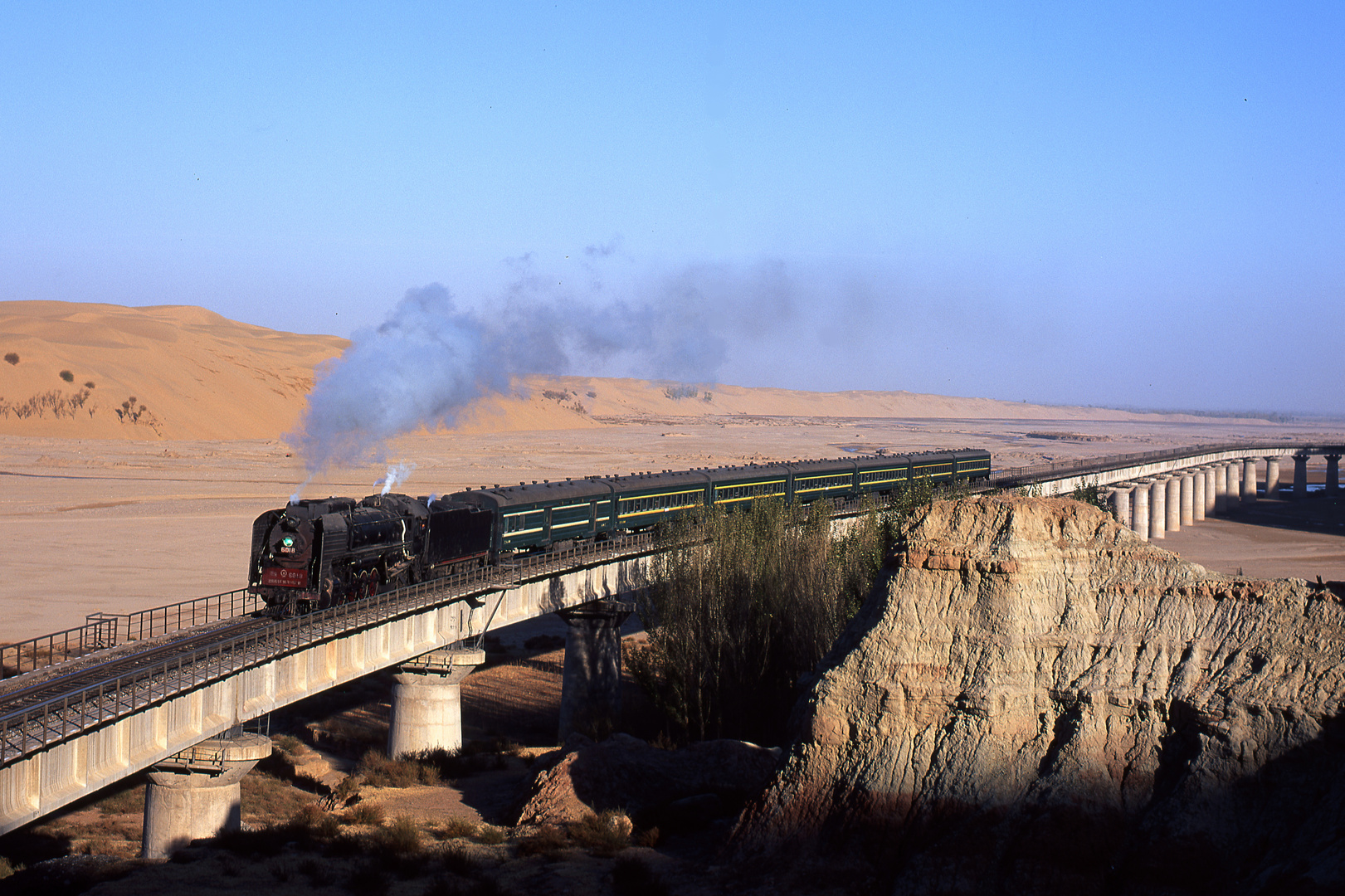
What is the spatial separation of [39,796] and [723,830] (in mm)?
12202

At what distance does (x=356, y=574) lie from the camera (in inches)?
1168

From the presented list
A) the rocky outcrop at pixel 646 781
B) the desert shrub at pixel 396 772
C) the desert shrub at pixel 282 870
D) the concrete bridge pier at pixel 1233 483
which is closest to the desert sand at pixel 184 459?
the desert shrub at pixel 396 772

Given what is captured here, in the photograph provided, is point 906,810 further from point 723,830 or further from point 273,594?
point 273,594

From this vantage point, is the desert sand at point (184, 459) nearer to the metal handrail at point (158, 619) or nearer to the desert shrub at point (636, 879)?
the metal handrail at point (158, 619)

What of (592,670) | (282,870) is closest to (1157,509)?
(592,670)

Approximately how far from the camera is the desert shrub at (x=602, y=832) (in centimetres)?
2088

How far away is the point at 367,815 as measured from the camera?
82.8 feet

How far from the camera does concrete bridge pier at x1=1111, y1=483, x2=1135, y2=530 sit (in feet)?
298

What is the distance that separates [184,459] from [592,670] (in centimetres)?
9168

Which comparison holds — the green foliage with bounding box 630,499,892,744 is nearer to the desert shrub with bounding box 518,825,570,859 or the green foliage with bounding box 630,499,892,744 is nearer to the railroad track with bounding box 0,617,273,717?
the desert shrub with bounding box 518,825,570,859

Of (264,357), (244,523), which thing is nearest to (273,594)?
(244,523)

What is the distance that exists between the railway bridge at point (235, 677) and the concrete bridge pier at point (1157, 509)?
68.5m

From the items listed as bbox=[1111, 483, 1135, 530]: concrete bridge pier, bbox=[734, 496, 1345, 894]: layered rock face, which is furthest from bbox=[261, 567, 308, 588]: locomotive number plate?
bbox=[1111, 483, 1135, 530]: concrete bridge pier

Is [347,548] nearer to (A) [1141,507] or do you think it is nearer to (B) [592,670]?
(B) [592,670]
